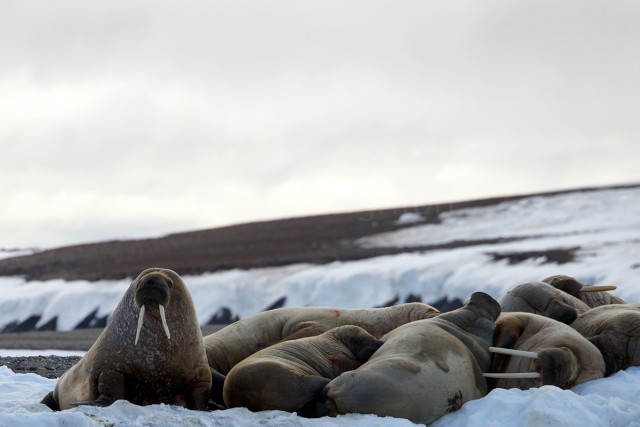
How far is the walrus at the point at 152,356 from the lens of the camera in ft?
27.8

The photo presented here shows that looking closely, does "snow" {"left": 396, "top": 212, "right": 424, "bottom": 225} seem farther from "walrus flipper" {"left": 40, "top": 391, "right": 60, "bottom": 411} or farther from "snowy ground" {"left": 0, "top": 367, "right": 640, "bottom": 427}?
"snowy ground" {"left": 0, "top": 367, "right": 640, "bottom": 427}

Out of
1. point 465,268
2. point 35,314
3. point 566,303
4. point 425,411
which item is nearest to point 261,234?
point 35,314

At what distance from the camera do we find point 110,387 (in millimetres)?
8359

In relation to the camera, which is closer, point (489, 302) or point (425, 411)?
point (425, 411)

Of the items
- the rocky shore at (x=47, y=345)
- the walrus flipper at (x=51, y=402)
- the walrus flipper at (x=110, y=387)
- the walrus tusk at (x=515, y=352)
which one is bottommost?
the rocky shore at (x=47, y=345)

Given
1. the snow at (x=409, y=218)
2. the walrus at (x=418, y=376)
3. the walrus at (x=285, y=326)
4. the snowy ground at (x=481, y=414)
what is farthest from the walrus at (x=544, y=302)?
the snow at (x=409, y=218)

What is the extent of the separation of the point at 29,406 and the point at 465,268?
18.1 m

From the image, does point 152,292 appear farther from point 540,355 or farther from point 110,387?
point 540,355

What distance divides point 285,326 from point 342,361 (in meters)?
1.54

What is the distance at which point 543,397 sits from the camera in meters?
7.91

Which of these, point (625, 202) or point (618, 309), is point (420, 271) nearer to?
point (625, 202)

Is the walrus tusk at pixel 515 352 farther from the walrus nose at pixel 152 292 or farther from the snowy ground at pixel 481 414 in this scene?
the walrus nose at pixel 152 292

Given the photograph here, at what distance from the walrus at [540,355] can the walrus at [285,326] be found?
1373 millimetres

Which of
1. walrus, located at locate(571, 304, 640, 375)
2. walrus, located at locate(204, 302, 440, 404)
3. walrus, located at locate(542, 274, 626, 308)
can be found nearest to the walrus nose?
walrus, located at locate(204, 302, 440, 404)
